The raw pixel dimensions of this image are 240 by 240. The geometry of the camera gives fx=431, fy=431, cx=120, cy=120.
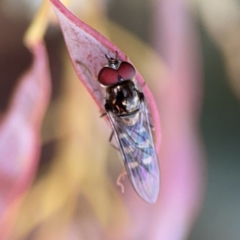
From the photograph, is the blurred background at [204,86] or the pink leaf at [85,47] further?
the blurred background at [204,86]

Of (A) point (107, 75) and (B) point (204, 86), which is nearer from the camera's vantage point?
(A) point (107, 75)

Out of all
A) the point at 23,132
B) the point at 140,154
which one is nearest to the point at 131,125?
the point at 140,154

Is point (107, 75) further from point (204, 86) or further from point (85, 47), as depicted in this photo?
point (204, 86)

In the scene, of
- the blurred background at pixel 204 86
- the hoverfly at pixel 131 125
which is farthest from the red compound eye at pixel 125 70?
the blurred background at pixel 204 86

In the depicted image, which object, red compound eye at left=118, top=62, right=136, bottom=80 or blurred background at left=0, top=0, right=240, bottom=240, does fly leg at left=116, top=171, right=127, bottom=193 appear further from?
red compound eye at left=118, top=62, right=136, bottom=80

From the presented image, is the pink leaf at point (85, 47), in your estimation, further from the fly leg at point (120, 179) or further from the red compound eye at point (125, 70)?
the fly leg at point (120, 179)

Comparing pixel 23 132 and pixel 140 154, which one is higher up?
pixel 23 132
